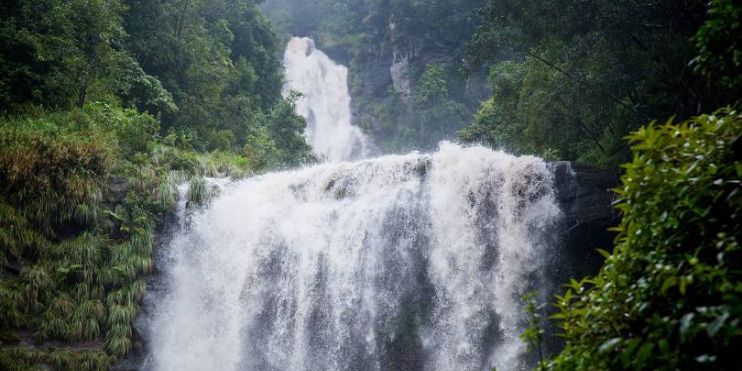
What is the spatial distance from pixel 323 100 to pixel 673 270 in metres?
40.0

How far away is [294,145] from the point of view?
24578 mm

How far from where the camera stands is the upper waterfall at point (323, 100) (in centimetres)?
3859

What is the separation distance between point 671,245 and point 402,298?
928 cm

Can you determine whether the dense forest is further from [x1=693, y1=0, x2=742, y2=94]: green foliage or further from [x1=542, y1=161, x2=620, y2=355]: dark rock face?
[x1=542, y1=161, x2=620, y2=355]: dark rock face

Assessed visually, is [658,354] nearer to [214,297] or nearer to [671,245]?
[671,245]

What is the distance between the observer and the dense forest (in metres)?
3.13

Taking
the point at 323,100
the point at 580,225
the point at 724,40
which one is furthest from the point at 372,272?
the point at 323,100

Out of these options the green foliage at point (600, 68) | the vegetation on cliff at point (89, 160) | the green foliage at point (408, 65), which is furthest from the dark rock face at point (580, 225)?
the green foliage at point (408, 65)

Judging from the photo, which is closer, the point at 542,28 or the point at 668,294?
the point at 668,294

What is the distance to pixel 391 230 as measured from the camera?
13.0 metres

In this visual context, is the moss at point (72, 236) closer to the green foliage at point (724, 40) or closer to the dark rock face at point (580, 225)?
the dark rock face at point (580, 225)

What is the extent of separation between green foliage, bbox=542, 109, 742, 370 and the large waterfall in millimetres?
8076

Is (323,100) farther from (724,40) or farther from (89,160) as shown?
(724,40)

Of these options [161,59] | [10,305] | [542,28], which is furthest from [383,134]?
[10,305]
